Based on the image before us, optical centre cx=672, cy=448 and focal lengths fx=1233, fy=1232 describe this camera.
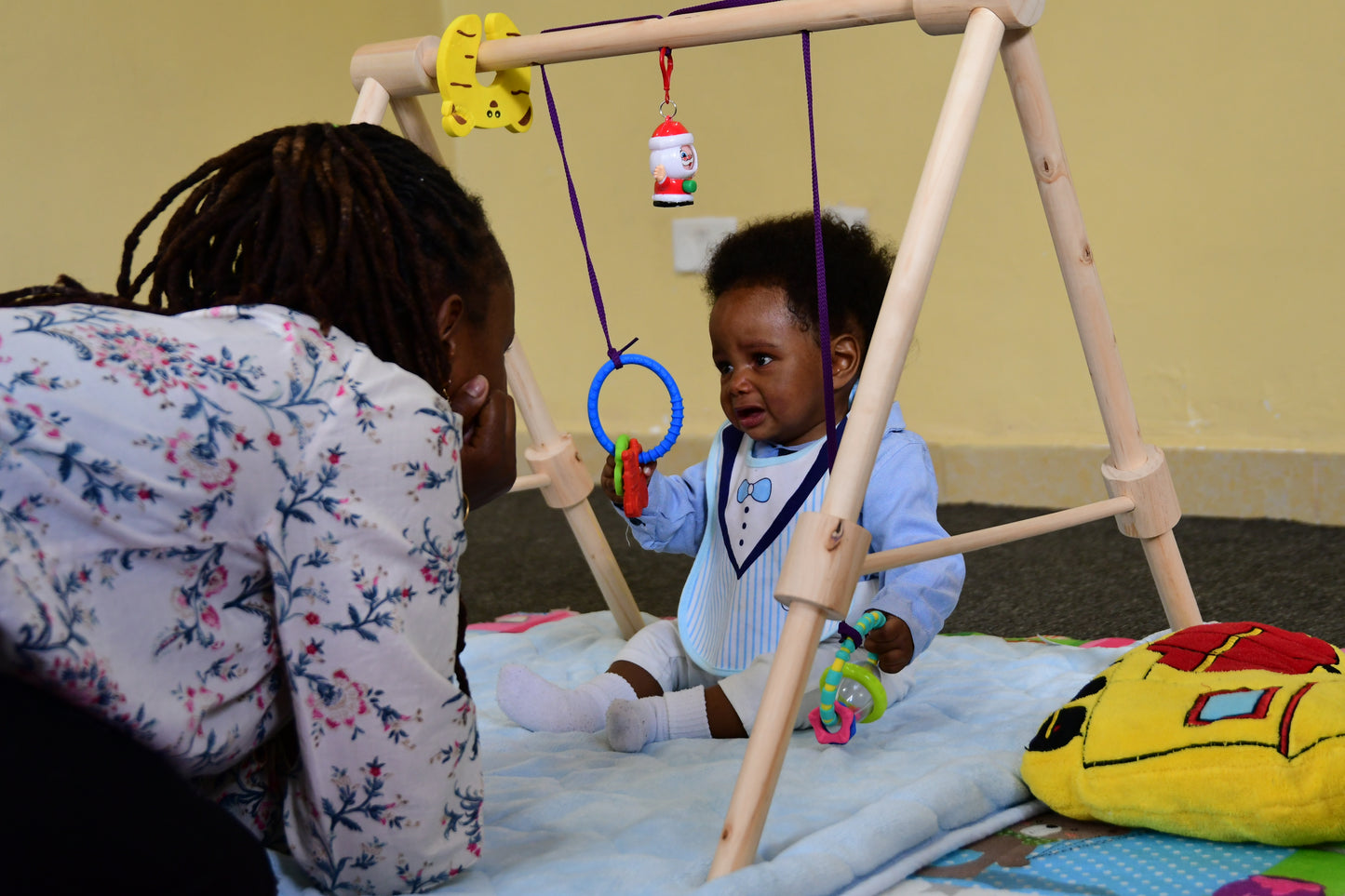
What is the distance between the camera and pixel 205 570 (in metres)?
0.58

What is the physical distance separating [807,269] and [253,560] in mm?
656

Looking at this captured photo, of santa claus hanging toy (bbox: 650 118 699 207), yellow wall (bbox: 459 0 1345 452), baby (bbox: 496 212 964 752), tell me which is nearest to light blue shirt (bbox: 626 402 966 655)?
baby (bbox: 496 212 964 752)

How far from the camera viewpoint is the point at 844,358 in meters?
1.15

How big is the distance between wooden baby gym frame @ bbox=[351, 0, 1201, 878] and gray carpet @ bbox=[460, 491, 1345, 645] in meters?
0.41

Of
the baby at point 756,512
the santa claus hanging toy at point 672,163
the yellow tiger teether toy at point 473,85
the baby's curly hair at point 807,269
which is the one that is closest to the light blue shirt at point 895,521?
the baby at point 756,512

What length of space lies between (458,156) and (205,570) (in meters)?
2.05

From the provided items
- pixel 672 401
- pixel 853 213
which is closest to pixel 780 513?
pixel 672 401

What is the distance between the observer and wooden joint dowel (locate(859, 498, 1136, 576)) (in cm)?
83

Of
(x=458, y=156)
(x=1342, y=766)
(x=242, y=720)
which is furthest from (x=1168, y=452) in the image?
(x=242, y=720)

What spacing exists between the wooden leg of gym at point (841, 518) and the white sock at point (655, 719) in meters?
0.28

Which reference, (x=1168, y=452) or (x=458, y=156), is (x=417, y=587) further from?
(x=458, y=156)

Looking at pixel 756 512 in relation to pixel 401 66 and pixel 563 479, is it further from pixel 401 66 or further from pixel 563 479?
pixel 401 66

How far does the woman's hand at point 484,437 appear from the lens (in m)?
0.72

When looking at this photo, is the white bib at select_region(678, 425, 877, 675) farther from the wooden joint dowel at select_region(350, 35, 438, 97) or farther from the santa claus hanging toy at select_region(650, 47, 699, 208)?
the wooden joint dowel at select_region(350, 35, 438, 97)
